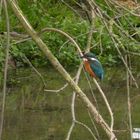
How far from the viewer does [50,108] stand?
7621mm

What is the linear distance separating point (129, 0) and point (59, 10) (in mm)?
1444

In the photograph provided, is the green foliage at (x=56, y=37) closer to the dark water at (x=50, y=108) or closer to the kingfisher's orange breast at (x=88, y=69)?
the dark water at (x=50, y=108)

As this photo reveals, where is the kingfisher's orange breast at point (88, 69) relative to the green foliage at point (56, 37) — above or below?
above

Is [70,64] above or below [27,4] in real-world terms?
below

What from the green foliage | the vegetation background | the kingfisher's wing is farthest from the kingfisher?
the green foliage

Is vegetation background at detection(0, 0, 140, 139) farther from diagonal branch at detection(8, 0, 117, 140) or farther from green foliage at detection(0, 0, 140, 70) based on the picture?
diagonal branch at detection(8, 0, 117, 140)

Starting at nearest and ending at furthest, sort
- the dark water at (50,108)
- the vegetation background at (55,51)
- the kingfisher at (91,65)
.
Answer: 1. the kingfisher at (91,65)
2. the dark water at (50,108)
3. the vegetation background at (55,51)

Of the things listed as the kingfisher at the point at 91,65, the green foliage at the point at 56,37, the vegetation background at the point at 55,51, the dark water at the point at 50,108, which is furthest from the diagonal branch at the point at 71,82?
Result: the green foliage at the point at 56,37

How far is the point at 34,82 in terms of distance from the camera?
888 cm

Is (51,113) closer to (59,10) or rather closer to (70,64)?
(70,64)

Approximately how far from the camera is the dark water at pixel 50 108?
21.9ft

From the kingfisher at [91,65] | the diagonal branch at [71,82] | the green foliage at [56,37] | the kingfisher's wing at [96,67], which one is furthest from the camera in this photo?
the green foliage at [56,37]

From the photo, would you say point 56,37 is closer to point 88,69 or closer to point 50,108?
point 50,108

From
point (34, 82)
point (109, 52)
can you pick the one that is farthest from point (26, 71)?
point (109, 52)
